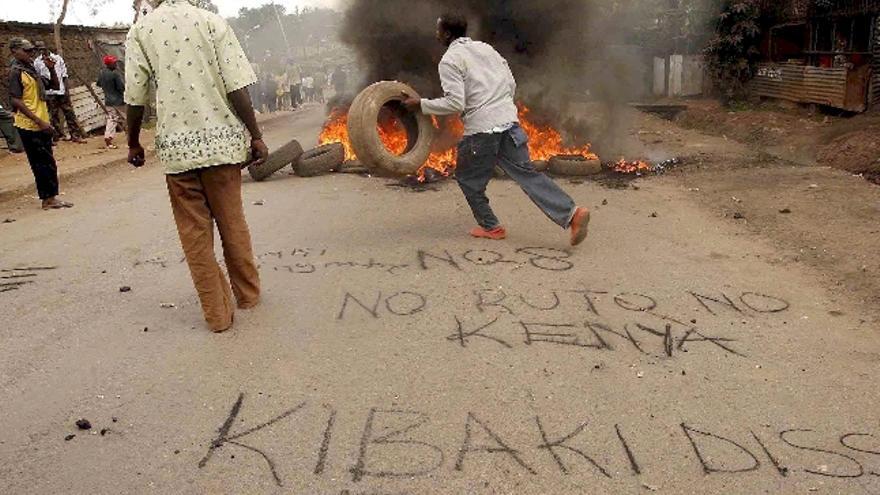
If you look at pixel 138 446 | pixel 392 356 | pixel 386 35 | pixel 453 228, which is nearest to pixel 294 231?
pixel 453 228

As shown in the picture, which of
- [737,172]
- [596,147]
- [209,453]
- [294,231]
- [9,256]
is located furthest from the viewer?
[596,147]

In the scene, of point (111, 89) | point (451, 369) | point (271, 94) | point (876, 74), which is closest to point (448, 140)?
point (451, 369)

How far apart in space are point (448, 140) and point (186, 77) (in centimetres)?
624

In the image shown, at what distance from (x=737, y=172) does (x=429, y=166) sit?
425 centimetres

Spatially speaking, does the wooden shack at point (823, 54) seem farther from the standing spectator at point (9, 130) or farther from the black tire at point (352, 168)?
the standing spectator at point (9, 130)

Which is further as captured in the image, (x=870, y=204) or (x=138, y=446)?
(x=870, y=204)

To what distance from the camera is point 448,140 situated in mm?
9938

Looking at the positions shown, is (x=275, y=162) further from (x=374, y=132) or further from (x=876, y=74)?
(x=876, y=74)

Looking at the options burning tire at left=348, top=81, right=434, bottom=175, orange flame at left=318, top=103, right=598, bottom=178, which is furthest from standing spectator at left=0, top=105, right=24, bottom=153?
burning tire at left=348, top=81, right=434, bottom=175

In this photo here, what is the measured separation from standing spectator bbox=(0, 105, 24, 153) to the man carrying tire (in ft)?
36.7

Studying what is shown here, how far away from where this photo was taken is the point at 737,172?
918 centimetres

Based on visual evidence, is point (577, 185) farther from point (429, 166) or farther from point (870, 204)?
point (870, 204)

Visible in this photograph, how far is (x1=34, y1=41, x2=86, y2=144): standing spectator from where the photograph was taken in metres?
13.9

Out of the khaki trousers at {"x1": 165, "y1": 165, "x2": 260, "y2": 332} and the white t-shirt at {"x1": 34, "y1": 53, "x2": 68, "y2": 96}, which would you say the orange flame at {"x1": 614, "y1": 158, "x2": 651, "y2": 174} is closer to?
the khaki trousers at {"x1": 165, "y1": 165, "x2": 260, "y2": 332}
